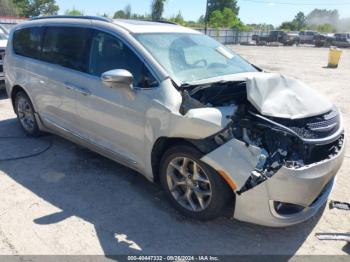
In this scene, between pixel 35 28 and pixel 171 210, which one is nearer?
pixel 171 210

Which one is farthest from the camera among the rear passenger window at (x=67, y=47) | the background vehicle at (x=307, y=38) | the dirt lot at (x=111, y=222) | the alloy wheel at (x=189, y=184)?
the background vehicle at (x=307, y=38)

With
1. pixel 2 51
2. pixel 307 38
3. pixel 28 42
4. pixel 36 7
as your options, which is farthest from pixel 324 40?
pixel 36 7

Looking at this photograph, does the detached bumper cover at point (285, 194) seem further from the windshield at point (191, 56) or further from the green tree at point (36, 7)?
the green tree at point (36, 7)

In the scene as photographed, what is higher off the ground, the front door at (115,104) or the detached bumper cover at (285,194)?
the front door at (115,104)

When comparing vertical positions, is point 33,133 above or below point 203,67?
below

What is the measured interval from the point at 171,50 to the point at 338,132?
1888mm

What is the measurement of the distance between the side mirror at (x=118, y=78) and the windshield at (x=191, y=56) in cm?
38

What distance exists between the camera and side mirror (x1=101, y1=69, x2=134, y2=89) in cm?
350

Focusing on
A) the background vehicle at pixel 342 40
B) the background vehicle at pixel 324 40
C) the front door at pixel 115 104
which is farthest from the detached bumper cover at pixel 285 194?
the background vehicle at pixel 324 40

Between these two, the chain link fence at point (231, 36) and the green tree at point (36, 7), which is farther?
the green tree at point (36, 7)

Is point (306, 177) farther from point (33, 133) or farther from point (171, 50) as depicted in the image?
point (33, 133)

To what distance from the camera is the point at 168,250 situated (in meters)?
3.12

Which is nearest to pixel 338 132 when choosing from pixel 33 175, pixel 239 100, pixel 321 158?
pixel 321 158

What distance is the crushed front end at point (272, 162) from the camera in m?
2.92
